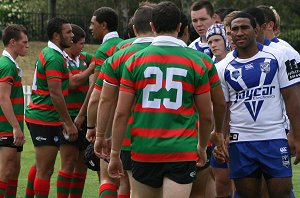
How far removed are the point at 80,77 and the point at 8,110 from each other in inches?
47.4

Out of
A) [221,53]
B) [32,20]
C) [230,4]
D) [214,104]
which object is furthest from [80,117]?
[230,4]

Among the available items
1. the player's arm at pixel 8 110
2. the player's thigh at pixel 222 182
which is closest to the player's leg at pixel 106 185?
the player's thigh at pixel 222 182

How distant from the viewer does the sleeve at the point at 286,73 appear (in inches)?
333

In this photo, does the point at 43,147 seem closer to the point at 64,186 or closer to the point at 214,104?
the point at 64,186

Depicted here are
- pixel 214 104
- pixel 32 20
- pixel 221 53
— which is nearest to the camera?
pixel 214 104

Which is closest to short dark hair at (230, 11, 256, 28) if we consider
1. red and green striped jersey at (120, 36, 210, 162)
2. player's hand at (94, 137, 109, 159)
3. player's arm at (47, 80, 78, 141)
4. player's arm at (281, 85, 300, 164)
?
player's arm at (281, 85, 300, 164)

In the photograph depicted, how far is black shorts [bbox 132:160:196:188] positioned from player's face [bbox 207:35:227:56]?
9.08 feet

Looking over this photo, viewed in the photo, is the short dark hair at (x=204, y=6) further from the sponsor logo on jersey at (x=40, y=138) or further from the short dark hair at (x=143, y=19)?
the sponsor logo on jersey at (x=40, y=138)

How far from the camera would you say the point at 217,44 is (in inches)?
392

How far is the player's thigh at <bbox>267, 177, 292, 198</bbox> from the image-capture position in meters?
8.41

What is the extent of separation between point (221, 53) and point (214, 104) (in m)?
2.20

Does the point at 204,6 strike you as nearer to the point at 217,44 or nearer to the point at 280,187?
the point at 217,44

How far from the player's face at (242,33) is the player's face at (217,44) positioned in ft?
4.39

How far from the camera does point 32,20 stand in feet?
152
